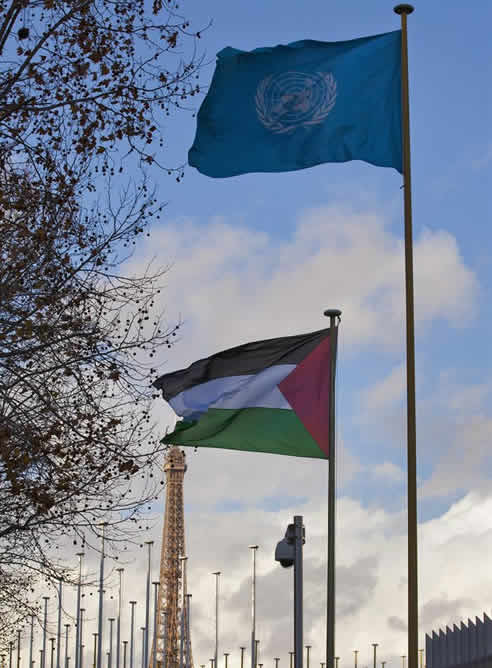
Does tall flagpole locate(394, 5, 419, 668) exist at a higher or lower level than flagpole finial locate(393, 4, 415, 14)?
lower

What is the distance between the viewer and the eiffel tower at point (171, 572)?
114 m

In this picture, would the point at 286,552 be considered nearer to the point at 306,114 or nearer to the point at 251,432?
the point at 251,432

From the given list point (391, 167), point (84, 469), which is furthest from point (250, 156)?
point (84, 469)

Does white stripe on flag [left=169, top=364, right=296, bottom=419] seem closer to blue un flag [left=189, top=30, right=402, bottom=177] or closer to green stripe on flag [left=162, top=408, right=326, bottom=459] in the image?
green stripe on flag [left=162, top=408, right=326, bottom=459]

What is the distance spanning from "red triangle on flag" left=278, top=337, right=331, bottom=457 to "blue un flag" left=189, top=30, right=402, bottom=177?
336cm

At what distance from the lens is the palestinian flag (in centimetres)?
1945

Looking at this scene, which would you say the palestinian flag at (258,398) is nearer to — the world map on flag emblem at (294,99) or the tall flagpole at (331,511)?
the tall flagpole at (331,511)

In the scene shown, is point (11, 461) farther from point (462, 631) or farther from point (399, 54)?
point (399, 54)

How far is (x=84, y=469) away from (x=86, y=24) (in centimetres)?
593

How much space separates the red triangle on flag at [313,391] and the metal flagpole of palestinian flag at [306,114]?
9.74 ft

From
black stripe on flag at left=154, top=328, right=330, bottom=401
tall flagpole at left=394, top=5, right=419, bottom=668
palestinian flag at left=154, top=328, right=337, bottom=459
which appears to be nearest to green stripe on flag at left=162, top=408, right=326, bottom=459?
palestinian flag at left=154, top=328, right=337, bottom=459

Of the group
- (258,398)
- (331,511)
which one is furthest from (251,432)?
(331,511)

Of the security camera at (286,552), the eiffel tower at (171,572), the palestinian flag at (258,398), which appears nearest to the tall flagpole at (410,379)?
the security camera at (286,552)

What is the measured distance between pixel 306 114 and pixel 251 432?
4.52 meters
